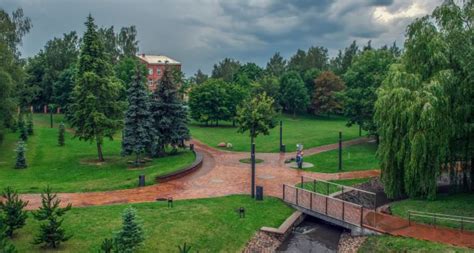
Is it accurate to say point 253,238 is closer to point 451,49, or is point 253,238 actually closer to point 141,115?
point 451,49

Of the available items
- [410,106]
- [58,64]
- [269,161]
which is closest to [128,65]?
[58,64]

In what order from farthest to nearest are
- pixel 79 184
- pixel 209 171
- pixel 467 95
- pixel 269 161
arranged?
pixel 269 161, pixel 209 171, pixel 79 184, pixel 467 95

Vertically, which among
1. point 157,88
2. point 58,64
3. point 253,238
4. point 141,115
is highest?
point 58,64

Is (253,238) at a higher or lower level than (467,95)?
lower

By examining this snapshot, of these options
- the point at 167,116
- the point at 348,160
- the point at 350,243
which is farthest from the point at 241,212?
the point at 348,160

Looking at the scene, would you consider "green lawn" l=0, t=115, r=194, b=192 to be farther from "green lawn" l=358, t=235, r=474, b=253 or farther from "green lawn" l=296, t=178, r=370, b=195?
"green lawn" l=358, t=235, r=474, b=253

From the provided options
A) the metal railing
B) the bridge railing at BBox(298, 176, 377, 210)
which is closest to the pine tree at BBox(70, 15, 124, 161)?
the bridge railing at BBox(298, 176, 377, 210)

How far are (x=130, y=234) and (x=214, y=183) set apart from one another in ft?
34.2

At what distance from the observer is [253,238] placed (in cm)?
1641

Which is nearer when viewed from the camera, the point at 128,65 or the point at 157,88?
the point at 157,88

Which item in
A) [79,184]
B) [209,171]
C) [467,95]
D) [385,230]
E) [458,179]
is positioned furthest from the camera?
[209,171]

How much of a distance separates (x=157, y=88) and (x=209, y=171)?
8806 millimetres

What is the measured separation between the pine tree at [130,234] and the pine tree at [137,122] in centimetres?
1463

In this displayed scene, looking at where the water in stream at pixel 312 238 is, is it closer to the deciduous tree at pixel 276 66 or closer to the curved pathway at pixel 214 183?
the curved pathway at pixel 214 183
